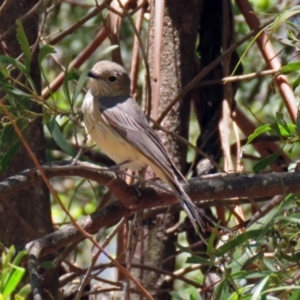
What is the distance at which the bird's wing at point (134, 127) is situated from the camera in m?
3.30

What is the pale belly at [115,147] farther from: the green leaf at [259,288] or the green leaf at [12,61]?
the green leaf at [259,288]

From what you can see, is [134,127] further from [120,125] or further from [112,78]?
[112,78]

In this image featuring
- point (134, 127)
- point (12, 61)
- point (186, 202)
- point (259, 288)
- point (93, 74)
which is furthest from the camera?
point (93, 74)

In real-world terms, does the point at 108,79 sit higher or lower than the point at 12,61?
lower

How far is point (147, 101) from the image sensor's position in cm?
351

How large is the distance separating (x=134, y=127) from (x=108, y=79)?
1.53 feet

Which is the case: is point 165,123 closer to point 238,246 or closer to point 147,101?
point 147,101

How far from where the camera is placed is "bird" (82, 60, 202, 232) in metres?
3.38

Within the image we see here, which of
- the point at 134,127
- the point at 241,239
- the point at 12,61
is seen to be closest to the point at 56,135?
the point at 12,61

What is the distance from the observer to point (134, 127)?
357 centimetres

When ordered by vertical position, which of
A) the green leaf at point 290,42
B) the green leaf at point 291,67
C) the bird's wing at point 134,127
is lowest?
the bird's wing at point 134,127

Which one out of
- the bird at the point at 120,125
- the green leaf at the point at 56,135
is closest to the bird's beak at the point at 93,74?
the bird at the point at 120,125

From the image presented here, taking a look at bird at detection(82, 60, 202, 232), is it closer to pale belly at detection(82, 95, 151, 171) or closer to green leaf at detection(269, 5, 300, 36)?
pale belly at detection(82, 95, 151, 171)

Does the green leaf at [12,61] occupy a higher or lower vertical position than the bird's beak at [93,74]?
higher
